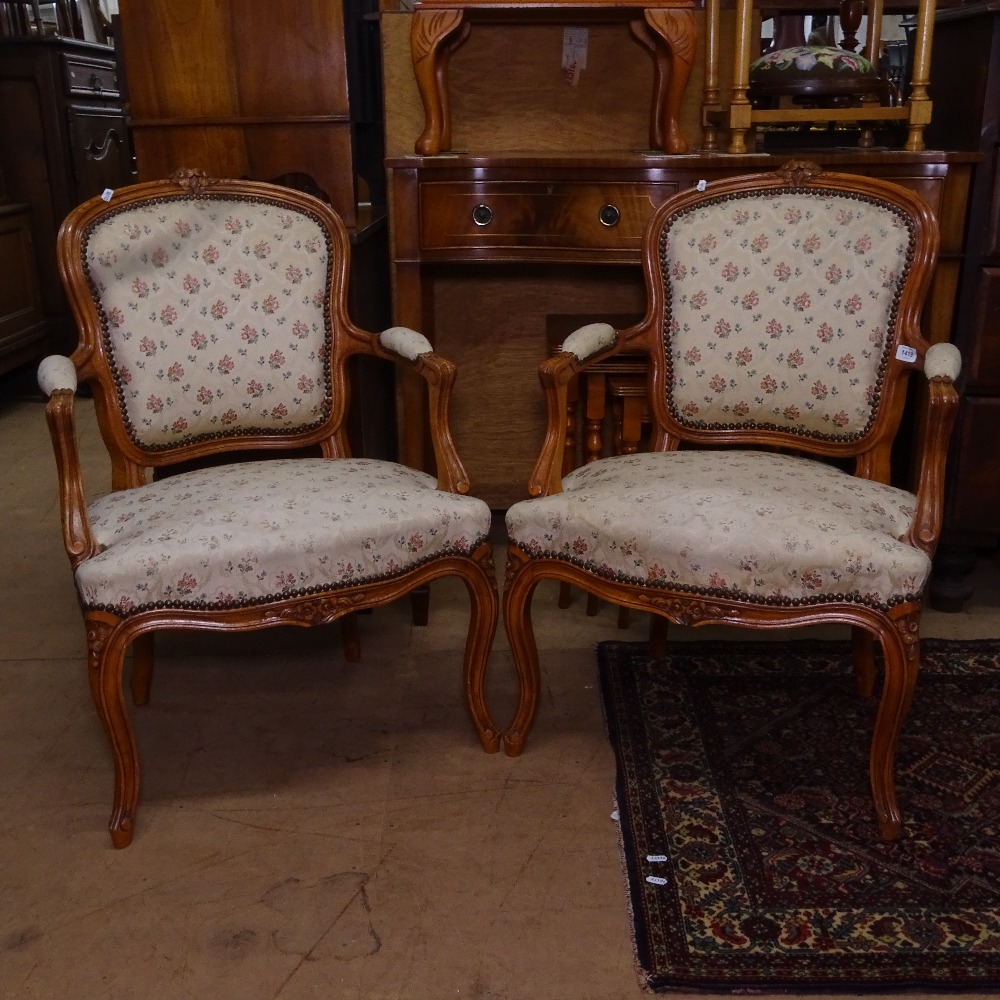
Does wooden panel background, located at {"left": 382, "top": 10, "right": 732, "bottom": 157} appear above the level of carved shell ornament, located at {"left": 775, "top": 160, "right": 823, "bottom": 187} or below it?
above

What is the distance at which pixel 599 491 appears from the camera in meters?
1.77

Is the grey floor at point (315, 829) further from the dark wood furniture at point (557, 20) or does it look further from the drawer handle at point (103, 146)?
the drawer handle at point (103, 146)

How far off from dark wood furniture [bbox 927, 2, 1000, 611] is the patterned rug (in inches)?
10.0

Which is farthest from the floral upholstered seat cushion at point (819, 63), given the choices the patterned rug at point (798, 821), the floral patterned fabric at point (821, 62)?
the patterned rug at point (798, 821)

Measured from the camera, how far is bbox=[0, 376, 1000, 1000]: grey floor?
4.83ft

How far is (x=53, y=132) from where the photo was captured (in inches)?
163


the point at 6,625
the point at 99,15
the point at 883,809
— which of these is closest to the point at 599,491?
the point at 883,809

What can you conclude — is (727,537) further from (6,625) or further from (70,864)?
(6,625)

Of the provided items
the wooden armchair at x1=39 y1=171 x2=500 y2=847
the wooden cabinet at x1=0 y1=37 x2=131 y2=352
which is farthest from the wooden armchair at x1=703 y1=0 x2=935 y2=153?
the wooden cabinet at x1=0 y1=37 x2=131 y2=352

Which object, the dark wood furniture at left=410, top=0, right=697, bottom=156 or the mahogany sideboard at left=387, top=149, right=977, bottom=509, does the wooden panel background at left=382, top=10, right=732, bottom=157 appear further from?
the mahogany sideboard at left=387, top=149, right=977, bottom=509

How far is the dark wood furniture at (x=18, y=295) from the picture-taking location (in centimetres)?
409

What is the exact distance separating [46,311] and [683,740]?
3.52 m

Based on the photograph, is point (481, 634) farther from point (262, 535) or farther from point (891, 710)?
point (891, 710)

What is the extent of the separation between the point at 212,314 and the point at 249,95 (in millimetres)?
597
